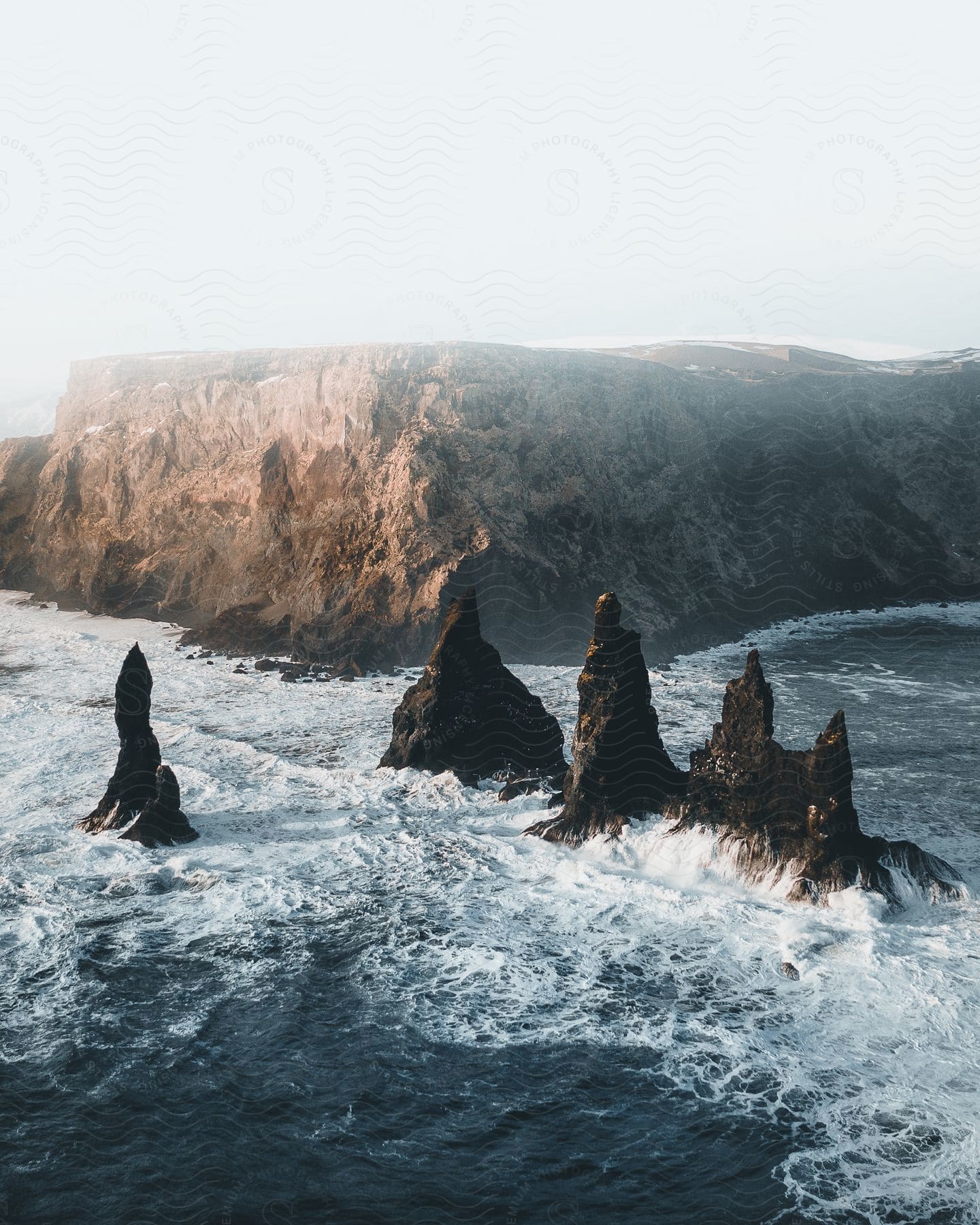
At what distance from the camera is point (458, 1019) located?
15391 millimetres

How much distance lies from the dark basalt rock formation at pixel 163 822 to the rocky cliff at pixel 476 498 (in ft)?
58.2

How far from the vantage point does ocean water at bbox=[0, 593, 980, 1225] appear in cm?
1173

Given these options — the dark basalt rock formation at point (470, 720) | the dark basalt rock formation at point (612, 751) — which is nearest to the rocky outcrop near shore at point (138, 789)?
the dark basalt rock formation at point (470, 720)

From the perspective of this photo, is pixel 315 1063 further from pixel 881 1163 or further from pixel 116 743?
pixel 116 743

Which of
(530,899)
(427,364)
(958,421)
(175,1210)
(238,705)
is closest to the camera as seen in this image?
(175,1210)

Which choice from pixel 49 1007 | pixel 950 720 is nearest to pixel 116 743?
pixel 49 1007

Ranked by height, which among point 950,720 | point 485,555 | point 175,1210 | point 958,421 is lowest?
point 175,1210

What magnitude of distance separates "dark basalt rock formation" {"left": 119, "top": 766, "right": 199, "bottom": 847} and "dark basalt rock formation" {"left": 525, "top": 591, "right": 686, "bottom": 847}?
941 centimetres

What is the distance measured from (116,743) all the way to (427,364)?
33.0 meters

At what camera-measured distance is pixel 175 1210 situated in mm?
11219

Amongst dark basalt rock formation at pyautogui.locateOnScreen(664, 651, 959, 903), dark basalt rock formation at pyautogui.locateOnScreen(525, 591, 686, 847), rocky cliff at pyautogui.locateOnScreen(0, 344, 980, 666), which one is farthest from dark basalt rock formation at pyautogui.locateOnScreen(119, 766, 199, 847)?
rocky cliff at pyautogui.locateOnScreen(0, 344, 980, 666)

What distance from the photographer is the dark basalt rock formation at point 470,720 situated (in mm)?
27453

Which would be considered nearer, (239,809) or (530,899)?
(530,899)

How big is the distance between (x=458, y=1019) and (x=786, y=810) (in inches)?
366
